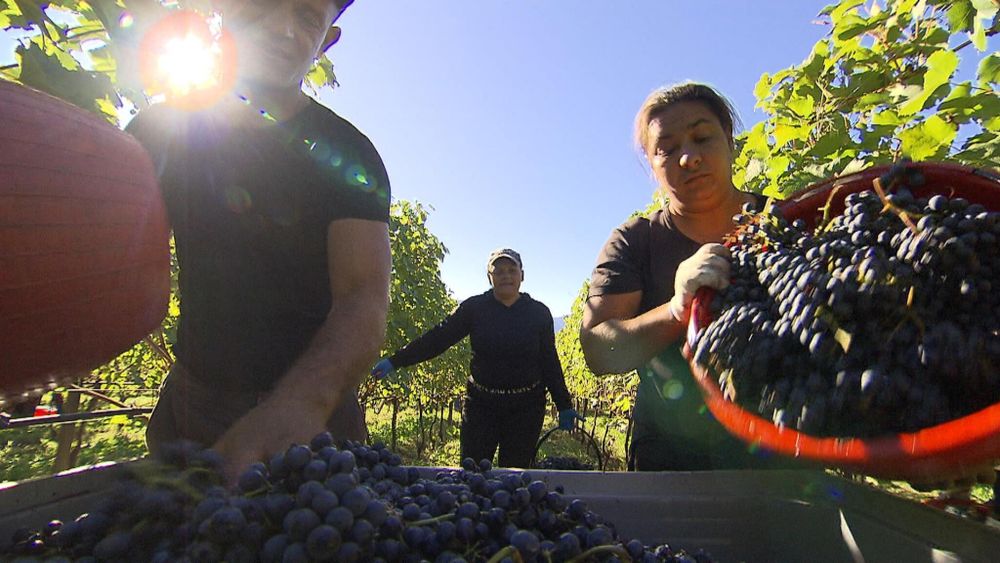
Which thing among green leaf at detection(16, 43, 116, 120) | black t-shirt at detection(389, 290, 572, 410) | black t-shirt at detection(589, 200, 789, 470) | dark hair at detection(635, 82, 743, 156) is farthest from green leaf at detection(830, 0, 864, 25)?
black t-shirt at detection(389, 290, 572, 410)

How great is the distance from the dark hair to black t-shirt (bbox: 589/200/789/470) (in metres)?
0.32

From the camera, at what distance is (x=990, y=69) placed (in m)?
1.72

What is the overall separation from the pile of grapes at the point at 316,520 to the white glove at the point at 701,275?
1.50 feet

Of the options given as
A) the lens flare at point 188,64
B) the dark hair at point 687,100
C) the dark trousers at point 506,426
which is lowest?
the dark trousers at point 506,426

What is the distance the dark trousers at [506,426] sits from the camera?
434cm

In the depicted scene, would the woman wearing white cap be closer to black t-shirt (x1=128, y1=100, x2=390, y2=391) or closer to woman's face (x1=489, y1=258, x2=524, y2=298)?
woman's face (x1=489, y1=258, x2=524, y2=298)

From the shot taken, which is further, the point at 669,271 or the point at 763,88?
the point at 763,88

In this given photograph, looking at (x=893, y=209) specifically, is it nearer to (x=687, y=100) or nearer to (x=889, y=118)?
(x=687, y=100)

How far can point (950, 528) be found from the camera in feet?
2.74

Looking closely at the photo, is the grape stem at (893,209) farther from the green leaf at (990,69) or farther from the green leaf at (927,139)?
the green leaf at (990,69)

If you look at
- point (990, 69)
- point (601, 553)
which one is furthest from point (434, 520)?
point (990, 69)

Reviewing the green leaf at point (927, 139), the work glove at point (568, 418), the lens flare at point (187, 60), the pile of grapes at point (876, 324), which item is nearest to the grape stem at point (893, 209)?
the pile of grapes at point (876, 324)

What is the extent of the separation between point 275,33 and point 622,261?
3.56 feet

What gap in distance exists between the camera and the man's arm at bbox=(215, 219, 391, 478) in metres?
0.80
